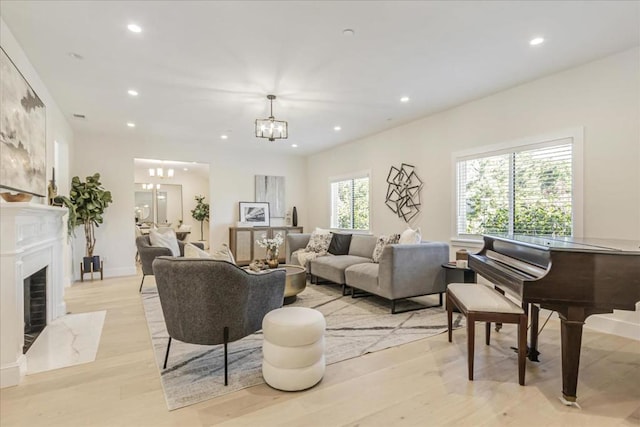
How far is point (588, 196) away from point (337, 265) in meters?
3.03

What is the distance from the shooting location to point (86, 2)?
2336 mm

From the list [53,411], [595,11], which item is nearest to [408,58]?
[595,11]

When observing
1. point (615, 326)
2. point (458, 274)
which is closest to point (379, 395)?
point (458, 274)

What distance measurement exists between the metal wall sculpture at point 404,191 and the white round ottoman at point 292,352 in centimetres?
369

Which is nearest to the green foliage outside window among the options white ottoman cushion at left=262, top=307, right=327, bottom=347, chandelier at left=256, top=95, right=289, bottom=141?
Result: chandelier at left=256, top=95, right=289, bottom=141

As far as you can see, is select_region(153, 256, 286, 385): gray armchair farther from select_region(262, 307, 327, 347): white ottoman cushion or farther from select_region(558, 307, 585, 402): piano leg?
select_region(558, 307, 585, 402): piano leg

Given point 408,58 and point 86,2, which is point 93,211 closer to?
point 86,2

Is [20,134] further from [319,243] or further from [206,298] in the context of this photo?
[319,243]

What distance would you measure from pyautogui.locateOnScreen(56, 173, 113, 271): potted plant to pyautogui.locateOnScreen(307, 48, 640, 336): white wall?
5257 millimetres

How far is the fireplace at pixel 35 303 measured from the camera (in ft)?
10.2

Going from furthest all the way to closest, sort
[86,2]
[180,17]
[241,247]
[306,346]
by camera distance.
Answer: [241,247], [180,17], [86,2], [306,346]

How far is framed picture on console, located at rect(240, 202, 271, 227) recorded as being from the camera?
24.5 feet

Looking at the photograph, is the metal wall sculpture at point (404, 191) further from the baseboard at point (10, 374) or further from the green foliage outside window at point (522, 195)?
the baseboard at point (10, 374)

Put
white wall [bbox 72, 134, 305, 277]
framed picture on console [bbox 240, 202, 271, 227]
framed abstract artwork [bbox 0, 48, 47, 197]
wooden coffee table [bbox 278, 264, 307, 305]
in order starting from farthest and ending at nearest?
framed picture on console [bbox 240, 202, 271, 227]
white wall [bbox 72, 134, 305, 277]
wooden coffee table [bbox 278, 264, 307, 305]
framed abstract artwork [bbox 0, 48, 47, 197]
